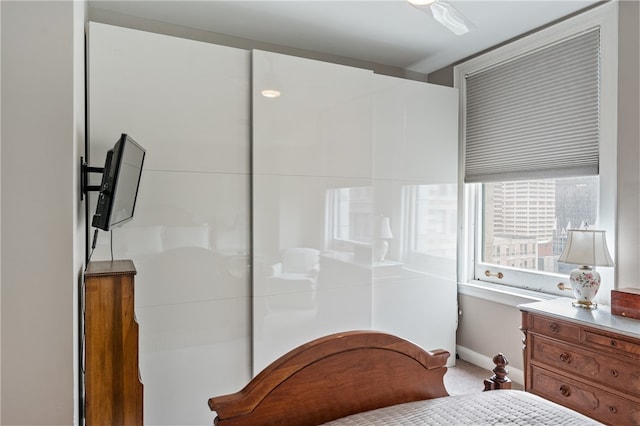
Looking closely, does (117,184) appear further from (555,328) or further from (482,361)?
(482,361)

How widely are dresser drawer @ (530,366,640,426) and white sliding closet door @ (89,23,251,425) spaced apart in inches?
71.4

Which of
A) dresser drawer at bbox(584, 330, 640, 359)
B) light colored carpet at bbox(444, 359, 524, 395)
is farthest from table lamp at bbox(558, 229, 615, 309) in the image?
light colored carpet at bbox(444, 359, 524, 395)

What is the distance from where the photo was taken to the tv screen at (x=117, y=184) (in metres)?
1.61

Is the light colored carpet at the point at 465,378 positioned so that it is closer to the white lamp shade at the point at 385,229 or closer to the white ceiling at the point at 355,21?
the white lamp shade at the point at 385,229

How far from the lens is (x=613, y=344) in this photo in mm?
2102

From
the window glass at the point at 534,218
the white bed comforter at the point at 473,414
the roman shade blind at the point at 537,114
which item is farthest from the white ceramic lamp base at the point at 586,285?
the white bed comforter at the point at 473,414

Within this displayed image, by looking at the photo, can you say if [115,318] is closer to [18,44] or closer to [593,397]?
[18,44]

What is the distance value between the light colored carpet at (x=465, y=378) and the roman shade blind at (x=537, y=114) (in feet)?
5.10

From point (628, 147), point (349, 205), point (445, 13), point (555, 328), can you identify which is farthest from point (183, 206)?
point (628, 147)

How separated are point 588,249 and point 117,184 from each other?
2.51 m

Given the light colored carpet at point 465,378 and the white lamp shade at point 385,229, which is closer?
the light colored carpet at point 465,378

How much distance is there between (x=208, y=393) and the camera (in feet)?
8.32

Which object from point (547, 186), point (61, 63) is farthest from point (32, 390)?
point (547, 186)

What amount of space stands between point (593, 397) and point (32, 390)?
260 cm
